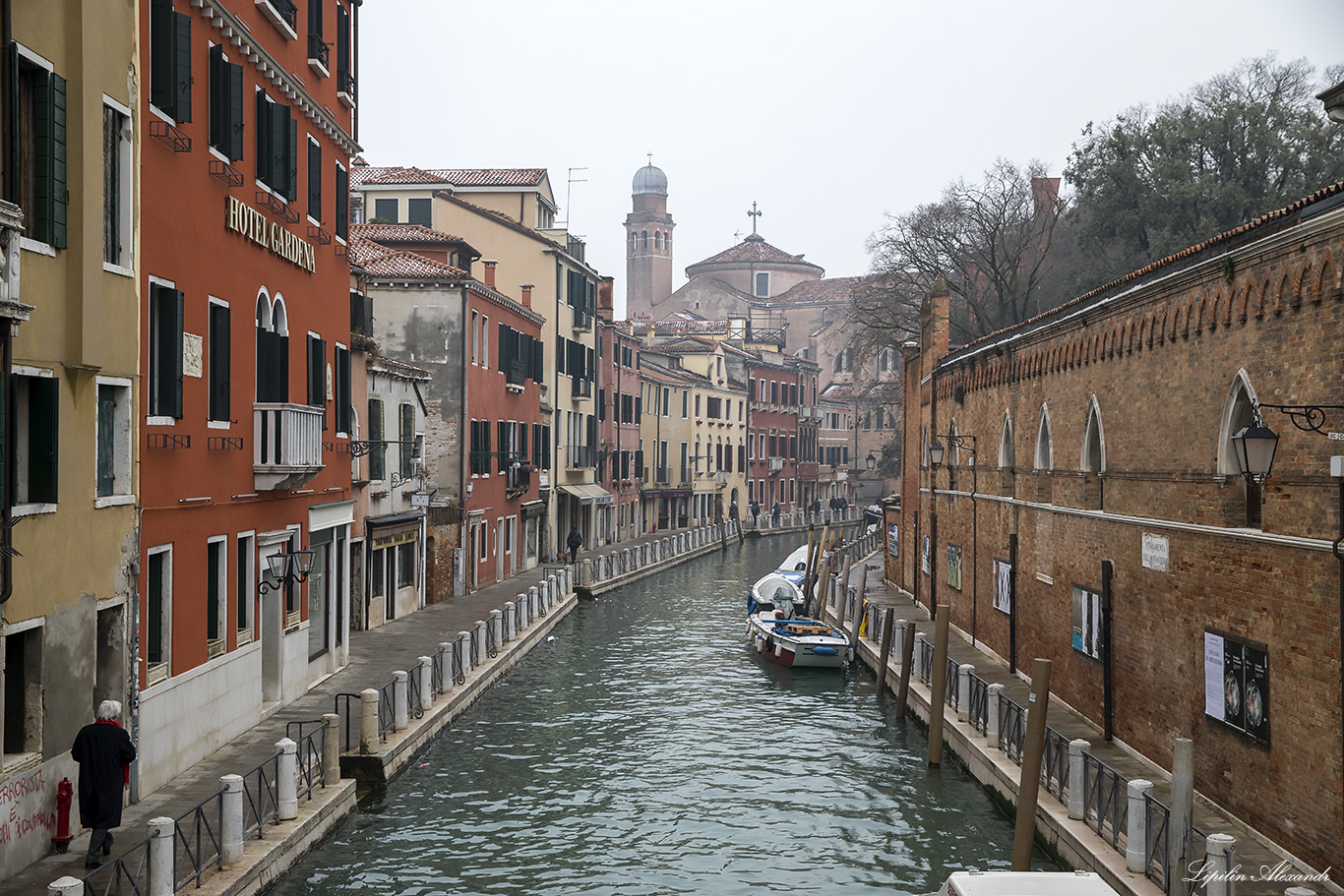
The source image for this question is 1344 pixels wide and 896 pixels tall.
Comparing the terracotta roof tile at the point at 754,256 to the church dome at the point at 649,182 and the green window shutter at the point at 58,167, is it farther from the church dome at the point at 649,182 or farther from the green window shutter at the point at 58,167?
the green window shutter at the point at 58,167

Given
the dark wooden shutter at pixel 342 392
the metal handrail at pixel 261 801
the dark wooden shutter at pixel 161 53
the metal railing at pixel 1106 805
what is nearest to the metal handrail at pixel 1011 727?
the metal railing at pixel 1106 805

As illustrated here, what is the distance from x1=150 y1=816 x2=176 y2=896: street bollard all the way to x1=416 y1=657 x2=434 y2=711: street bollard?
8700 mm

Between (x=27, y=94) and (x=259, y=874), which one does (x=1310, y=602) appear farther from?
(x=27, y=94)

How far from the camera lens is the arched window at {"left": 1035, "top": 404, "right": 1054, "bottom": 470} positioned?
19.8 m

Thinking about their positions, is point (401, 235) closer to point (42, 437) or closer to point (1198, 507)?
point (42, 437)

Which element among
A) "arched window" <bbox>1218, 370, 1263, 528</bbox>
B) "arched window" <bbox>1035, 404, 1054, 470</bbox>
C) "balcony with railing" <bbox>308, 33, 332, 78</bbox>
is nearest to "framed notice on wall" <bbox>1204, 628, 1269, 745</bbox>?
"arched window" <bbox>1218, 370, 1263, 528</bbox>

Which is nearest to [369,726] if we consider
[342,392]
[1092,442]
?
[342,392]

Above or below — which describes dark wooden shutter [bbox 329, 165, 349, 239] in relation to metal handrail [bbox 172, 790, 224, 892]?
above

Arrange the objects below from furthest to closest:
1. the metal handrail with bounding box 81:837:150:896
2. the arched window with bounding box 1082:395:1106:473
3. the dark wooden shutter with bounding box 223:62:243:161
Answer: the arched window with bounding box 1082:395:1106:473 → the dark wooden shutter with bounding box 223:62:243:161 → the metal handrail with bounding box 81:837:150:896

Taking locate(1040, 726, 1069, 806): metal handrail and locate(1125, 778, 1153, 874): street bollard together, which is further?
locate(1040, 726, 1069, 806): metal handrail

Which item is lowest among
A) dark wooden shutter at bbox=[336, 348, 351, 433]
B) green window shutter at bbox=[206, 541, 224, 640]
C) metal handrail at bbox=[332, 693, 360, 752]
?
metal handrail at bbox=[332, 693, 360, 752]

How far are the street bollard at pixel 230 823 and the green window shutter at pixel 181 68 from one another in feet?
23.1

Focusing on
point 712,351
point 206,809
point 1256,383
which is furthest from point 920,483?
point 712,351

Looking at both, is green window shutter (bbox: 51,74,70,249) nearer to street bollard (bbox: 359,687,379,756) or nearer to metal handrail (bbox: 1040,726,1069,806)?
street bollard (bbox: 359,687,379,756)
